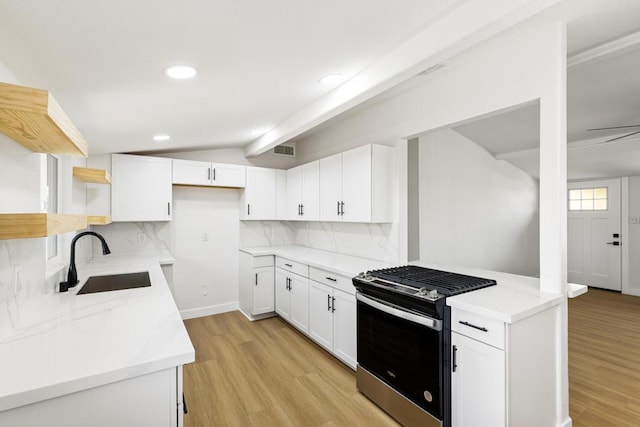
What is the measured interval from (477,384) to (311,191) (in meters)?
2.79

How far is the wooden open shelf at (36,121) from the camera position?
3.25ft

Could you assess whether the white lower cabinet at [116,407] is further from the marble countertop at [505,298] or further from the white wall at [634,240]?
the white wall at [634,240]

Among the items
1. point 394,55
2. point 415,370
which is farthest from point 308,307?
point 394,55

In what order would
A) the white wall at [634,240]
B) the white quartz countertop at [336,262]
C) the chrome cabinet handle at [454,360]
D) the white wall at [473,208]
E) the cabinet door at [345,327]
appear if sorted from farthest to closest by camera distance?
the white wall at [634,240], the white wall at [473,208], the white quartz countertop at [336,262], the cabinet door at [345,327], the chrome cabinet handle at [454,360]

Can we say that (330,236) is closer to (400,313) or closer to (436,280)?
(436,280)

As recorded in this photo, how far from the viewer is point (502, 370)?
163cm

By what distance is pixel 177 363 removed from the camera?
1.16 m

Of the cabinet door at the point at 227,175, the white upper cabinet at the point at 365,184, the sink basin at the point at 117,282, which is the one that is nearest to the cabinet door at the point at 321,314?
the white upper cabinet at the point at 365,184

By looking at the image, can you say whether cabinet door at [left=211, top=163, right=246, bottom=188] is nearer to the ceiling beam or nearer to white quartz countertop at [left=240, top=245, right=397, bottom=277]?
white quartz countertop at [left=240, top=245, right=397, bottom=277]

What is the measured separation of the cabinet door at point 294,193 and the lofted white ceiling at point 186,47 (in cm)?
191

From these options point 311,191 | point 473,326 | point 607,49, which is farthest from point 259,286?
point 607,49

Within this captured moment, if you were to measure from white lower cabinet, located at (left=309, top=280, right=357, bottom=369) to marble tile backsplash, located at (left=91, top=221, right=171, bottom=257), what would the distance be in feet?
6.99

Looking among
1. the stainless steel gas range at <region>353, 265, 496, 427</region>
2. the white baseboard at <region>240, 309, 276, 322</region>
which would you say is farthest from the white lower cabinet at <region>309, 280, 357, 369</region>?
the white baseboard at <region>240, 309, 276, 322</region>

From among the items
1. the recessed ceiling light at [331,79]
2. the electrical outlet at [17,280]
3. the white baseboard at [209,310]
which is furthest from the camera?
the white baseboard at [209,310]
